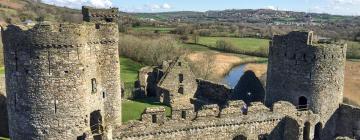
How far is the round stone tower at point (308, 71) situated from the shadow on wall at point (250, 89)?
155 inches

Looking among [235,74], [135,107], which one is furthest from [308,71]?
[235,74]

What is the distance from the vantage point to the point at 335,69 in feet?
69.0

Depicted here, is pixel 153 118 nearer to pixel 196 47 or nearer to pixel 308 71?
pixel 308 71

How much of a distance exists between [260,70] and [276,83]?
134 feet

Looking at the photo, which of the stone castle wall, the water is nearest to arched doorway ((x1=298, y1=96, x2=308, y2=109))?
the stone castle wall

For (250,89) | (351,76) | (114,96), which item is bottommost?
(351,76)

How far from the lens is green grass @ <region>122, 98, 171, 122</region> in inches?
1053

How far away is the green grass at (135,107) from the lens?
87.8 ft

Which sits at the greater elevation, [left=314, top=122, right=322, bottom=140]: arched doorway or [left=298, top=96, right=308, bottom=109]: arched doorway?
[left=298, top=96, right=308, bottom=109]: arched doorway

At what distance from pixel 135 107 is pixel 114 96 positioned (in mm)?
10757

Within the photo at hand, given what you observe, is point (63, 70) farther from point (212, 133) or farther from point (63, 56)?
point (212, 133)

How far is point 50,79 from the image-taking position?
50.0ft

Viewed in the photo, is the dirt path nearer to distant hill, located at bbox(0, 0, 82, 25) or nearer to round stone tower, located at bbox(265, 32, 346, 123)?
distant hill, located at bbox(0, 0, 82, 25)

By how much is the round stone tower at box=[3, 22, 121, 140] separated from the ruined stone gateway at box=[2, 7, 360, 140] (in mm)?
36
